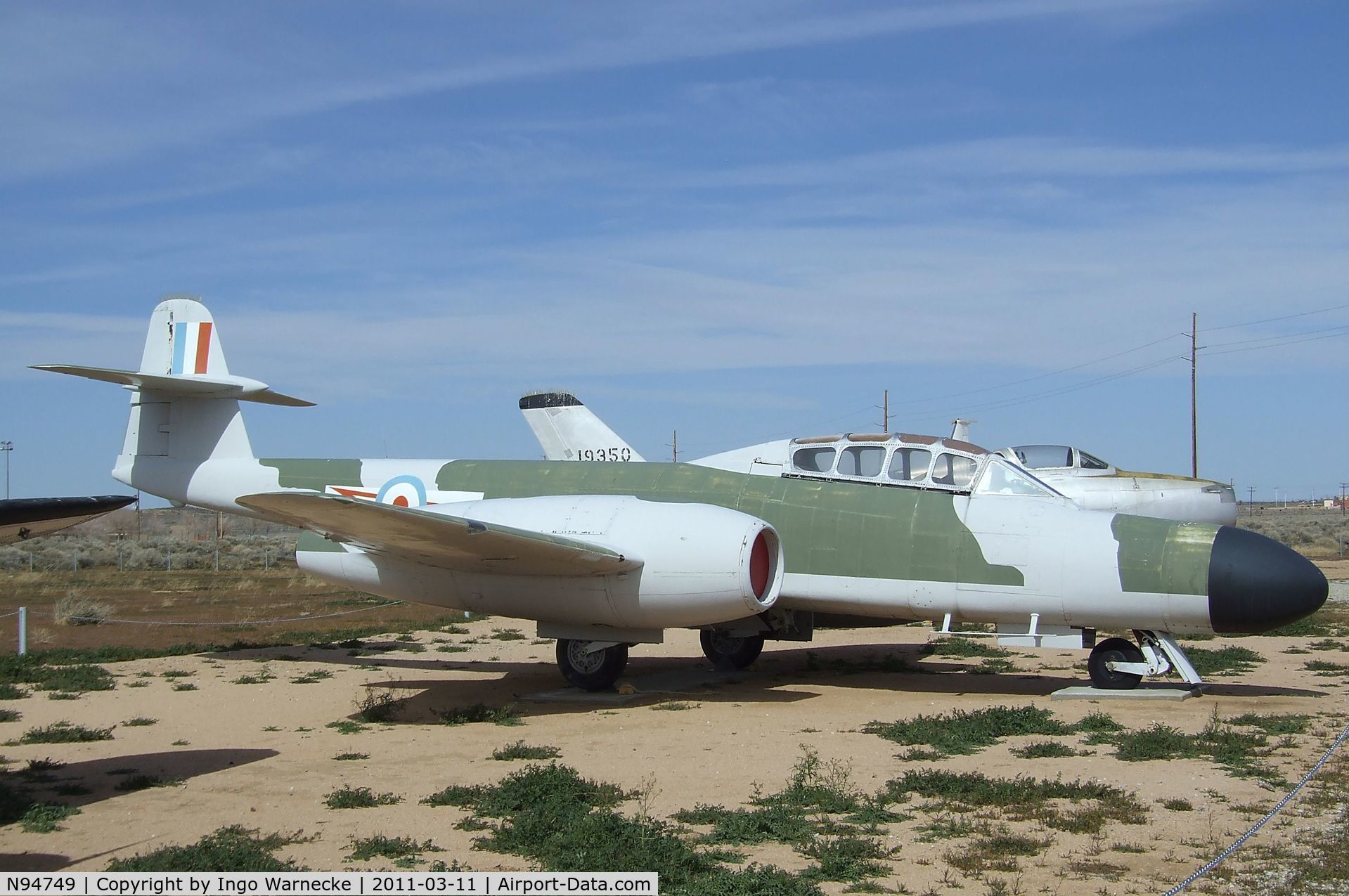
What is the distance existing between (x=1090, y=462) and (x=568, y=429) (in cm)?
972

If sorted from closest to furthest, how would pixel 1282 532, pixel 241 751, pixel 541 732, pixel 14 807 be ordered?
1. pixel 14 807
2. pixel 241 751
3. pixel 541 732
4. pixel 1282 532

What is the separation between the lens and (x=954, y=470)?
10.8 m

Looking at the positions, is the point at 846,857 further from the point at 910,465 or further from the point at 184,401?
the point at 184,401

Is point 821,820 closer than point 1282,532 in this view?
Yes

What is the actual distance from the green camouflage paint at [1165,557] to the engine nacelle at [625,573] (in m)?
3.03

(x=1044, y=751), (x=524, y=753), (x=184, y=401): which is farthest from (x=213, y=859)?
(x=184, y=401)

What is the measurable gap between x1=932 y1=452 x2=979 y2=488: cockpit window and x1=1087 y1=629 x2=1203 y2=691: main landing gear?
2034 millimetres

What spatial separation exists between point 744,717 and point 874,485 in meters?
2.65

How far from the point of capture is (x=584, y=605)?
10.6 m

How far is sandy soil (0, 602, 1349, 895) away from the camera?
5836 mm

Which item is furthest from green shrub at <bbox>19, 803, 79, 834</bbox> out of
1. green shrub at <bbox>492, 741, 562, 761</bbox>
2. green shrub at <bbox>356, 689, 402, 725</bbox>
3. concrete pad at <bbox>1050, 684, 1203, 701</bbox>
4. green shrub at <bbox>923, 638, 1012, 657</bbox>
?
green shrub at <bbox>923, 638, 1012, 657</bbox>

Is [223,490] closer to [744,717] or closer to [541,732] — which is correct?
[541,732]

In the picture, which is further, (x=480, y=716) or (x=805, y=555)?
(x=805, y=555)

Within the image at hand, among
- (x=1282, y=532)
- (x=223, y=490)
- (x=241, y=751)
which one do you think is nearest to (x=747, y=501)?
(x=241, y=751)
